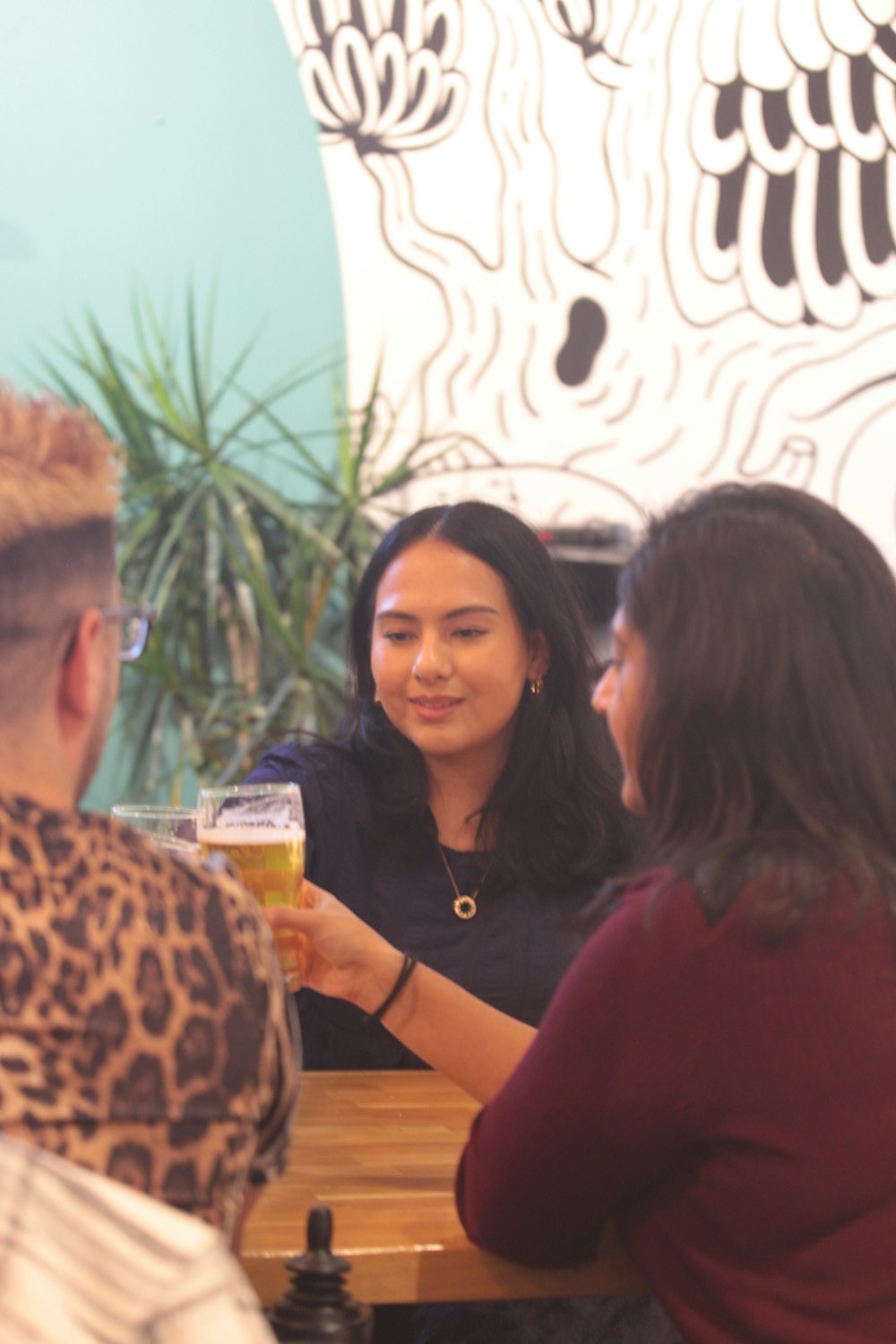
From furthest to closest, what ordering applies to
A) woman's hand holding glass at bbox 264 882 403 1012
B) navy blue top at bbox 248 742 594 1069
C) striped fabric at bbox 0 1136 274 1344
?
navy blue top at bbox 248 742 594 1069 < woman's hand holding glass at bbox 264 882 403 1012 < striped fabric at bbox 0 1136 274 1344

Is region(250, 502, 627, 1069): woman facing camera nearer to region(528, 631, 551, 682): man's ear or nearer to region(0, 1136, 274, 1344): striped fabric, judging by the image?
region(528, 631, 551, 682): man's ear

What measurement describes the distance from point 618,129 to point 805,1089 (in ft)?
11.6

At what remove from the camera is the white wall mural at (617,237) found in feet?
13.2

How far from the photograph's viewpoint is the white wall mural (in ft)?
13.2

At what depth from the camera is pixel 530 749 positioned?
2281 millimetres

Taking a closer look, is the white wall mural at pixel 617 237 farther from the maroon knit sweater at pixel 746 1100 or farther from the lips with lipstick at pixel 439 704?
the maroon knit sweater at pixel 746 1100

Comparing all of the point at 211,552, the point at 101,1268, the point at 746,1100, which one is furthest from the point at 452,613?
the point at 211,552

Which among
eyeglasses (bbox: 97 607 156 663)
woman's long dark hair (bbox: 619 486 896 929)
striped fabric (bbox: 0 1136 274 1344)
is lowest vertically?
striped fabric (bbox: 0 1136 274 1344)

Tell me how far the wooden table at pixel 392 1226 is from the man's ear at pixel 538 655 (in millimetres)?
862

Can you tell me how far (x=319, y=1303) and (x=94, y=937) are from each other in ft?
1.19

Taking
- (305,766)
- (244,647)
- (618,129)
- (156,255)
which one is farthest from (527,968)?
(618,129)

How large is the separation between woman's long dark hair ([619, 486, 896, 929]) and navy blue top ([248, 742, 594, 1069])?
34.2 inches

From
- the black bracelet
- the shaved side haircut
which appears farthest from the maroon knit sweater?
the shaved side haircut

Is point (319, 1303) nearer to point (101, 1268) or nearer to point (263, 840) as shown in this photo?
point (101, 1268)
